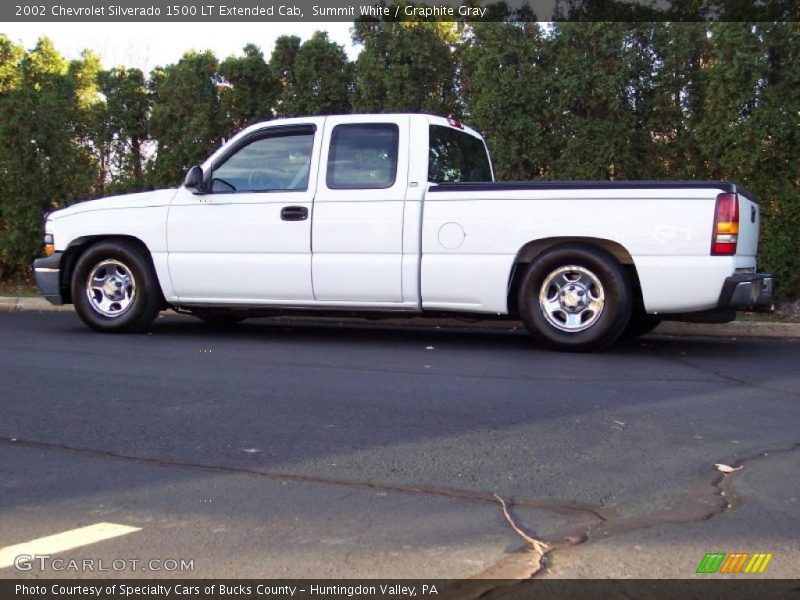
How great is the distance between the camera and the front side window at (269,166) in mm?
8742

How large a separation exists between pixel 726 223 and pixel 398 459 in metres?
4.09

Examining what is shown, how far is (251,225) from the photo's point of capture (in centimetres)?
870

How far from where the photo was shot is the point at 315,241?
27.9 ft

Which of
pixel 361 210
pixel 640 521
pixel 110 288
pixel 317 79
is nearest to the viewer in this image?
pixel 640 521

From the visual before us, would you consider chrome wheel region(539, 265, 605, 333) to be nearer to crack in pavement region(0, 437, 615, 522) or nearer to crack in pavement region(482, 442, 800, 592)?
crack in pavement region(482, 442, 800, 592)

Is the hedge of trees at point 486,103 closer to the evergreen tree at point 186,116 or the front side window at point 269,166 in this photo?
the evergreen tree at point 186,116

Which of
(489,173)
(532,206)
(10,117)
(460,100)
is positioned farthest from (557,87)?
(10,117)

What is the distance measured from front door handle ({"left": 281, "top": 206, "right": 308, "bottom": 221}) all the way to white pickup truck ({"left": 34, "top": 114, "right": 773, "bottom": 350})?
13 mm

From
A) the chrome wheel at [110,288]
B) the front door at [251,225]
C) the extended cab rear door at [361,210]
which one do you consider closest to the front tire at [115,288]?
the chrome wheel at [110,288]

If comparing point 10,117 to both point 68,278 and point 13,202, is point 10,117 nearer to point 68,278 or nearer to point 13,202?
point 13,202

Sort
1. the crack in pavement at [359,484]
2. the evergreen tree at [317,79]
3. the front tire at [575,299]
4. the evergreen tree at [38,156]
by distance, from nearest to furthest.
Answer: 1. the crack in pavement at [359,484]
2. the front tire at [575,299]
3. the evergreen tree at [317,79]
4. the evergreen tree at [38,156]

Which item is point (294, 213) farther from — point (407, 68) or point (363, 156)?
point (407, 68)

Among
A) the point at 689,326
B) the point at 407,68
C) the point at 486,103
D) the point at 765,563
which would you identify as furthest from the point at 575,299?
the point at 407,68

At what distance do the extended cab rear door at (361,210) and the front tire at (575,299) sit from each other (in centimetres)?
120
